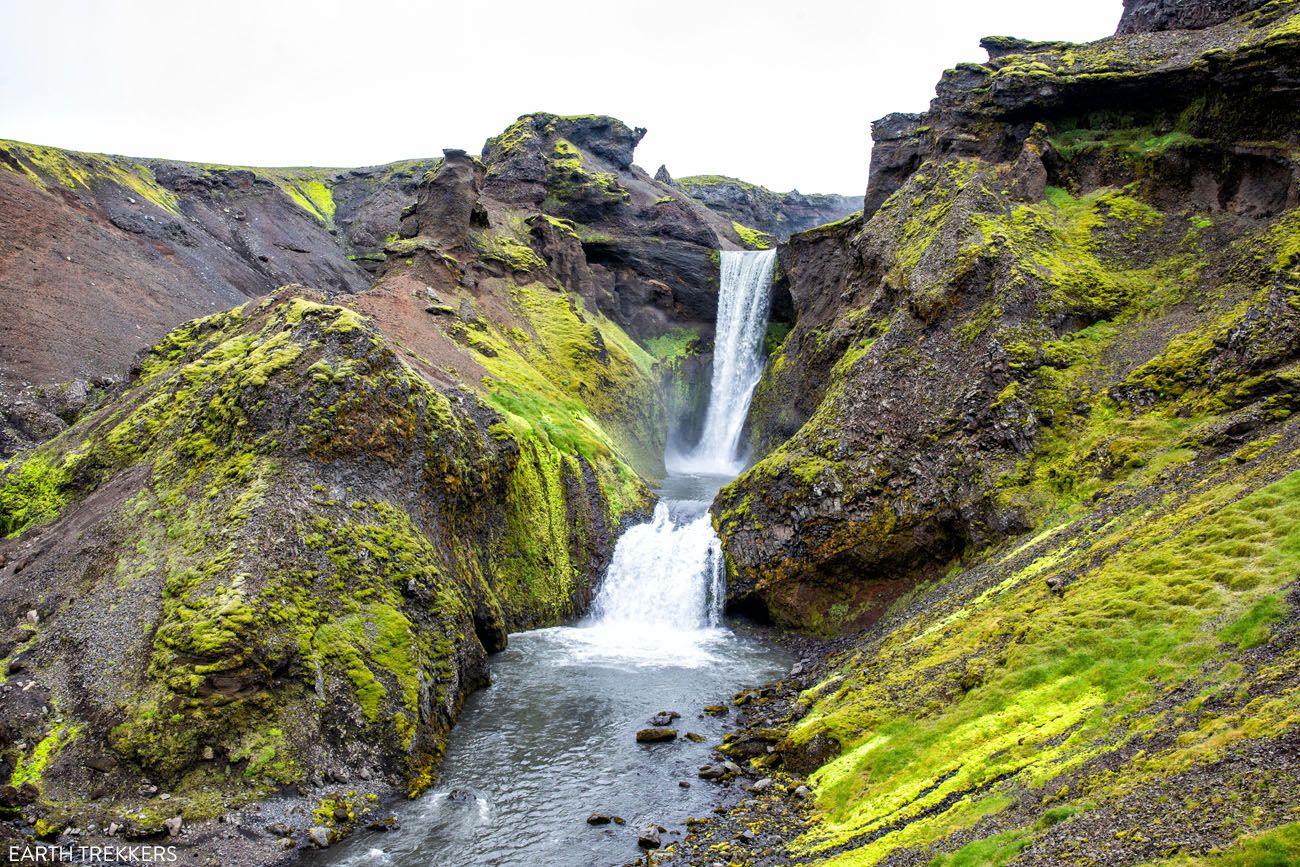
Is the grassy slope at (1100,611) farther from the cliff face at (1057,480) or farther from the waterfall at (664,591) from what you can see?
the waterfall at (664,591)

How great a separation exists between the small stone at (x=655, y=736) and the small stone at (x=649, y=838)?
14.5ft

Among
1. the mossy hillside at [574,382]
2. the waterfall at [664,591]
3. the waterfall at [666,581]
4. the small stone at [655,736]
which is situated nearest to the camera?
the small stone at [655,736]

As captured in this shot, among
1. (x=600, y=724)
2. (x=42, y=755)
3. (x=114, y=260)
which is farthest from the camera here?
(x=114, y=260)

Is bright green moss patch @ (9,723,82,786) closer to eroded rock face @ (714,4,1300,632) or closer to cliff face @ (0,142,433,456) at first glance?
eroded rock face @ (714,4,1300,632)

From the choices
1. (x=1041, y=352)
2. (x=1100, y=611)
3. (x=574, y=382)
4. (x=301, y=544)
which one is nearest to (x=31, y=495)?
(x=301, y=544)

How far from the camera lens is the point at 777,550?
30.1m

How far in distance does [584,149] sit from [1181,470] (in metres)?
79.8

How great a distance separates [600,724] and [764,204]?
126 m

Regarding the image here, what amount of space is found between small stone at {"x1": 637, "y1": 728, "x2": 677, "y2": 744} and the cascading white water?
3791 centimetres

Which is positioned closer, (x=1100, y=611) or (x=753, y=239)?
(x=1100, y=611)

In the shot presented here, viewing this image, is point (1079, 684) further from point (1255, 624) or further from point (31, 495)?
point (31, 495)

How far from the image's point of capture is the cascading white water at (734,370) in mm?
60969

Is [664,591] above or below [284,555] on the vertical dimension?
below

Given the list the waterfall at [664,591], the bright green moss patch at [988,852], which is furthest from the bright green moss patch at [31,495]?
the bright green moss patch at [988,852]
